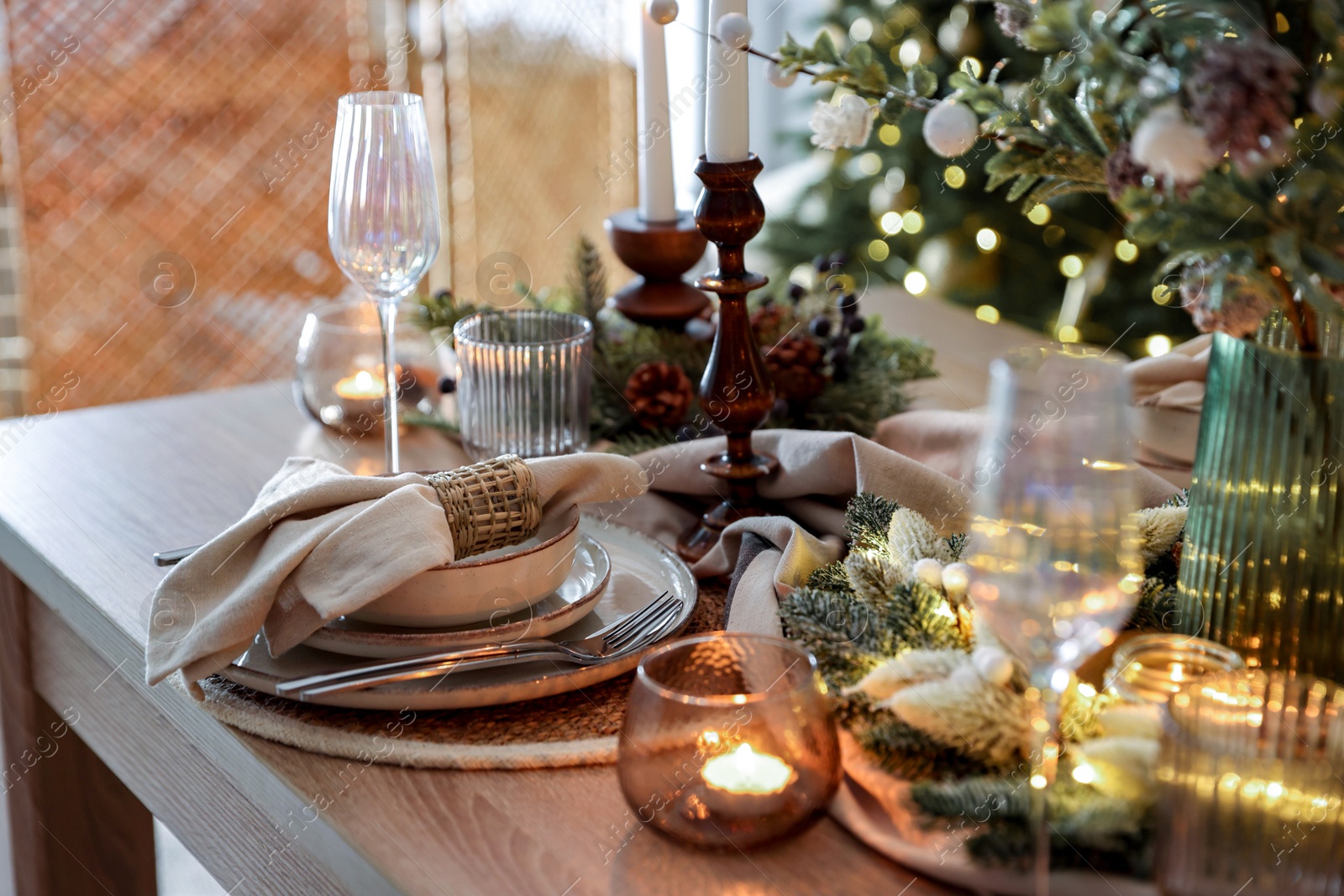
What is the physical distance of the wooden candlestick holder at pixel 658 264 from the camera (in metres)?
1.04

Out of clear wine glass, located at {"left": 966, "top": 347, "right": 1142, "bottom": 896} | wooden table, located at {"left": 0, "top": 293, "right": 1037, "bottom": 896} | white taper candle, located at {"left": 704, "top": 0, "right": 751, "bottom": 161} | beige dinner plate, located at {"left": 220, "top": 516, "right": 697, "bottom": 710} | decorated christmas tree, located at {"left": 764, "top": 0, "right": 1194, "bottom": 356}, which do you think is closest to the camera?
clear wine glass, located at {"left": 966, "top": 347, "right": 1142, "bottom": 896}

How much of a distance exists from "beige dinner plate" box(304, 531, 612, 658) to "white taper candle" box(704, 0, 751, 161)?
282 millimetres

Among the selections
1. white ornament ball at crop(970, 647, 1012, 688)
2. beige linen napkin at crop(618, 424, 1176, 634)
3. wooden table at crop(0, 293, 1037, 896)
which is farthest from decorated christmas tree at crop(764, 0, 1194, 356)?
white ornament ball at crop(970, 647, 1012, 688)

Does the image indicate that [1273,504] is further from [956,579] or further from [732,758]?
[732,758]

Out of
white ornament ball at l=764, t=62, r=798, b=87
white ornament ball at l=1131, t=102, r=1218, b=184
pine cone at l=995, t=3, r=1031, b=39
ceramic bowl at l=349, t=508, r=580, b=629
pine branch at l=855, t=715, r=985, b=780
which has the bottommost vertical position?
pine branch at l=855, t=715, r=985, b=780

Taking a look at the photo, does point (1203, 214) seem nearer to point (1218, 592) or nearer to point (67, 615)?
point (1218, 592)

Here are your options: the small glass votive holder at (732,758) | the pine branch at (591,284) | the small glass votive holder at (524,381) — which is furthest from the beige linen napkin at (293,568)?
the pine branch at (591,284)

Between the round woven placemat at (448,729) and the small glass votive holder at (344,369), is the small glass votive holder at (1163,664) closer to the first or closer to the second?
the round woven placemat at (448,729)

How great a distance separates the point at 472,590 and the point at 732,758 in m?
0.20

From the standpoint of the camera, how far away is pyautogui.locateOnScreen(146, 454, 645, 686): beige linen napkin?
62 centimetres

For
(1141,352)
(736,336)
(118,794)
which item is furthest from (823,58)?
(1141,352)

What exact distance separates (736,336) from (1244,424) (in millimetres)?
345

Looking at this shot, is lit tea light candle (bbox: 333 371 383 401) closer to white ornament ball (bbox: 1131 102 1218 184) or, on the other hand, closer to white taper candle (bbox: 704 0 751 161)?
white taper candle (bbox: 704 0 751 161)

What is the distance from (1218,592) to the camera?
1.91ft
